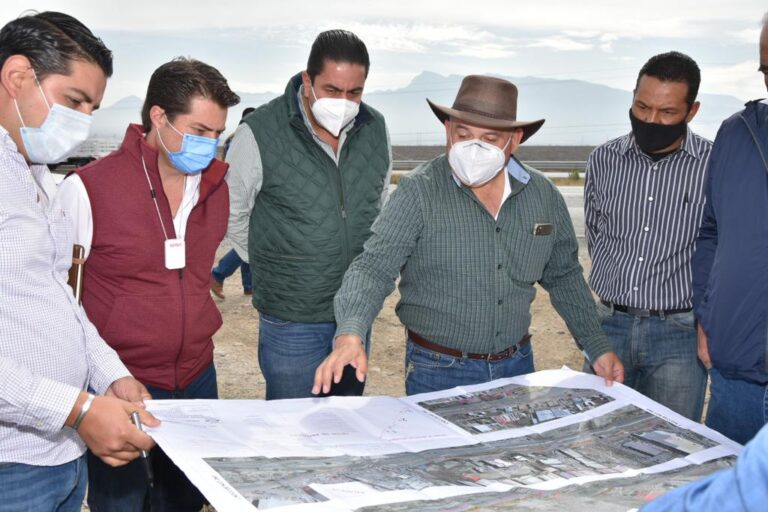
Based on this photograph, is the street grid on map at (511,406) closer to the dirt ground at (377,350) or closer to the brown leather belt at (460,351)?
the brown leather belt at (460,351)

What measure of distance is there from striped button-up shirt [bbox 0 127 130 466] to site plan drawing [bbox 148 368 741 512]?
0.25 meters

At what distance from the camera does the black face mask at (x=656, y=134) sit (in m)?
3.04

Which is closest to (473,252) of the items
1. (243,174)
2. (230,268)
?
(243,174)

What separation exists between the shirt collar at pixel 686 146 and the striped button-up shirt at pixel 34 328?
2.20 metres

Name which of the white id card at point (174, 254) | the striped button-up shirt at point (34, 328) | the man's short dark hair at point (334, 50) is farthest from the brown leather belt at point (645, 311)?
the striped button-up shirt at point (34, 328)

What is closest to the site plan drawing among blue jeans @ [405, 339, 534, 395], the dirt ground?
blue jeans @ [405, 339, 534, 395]

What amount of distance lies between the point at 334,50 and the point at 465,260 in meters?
1.19

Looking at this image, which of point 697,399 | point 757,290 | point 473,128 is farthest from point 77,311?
point 697,399

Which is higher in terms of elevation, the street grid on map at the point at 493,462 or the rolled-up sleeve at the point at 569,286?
the rolled-up sleeve at the point at 569,286

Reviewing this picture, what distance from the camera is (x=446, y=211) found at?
2.53 metres

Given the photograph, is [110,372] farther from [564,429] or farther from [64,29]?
[564,429]

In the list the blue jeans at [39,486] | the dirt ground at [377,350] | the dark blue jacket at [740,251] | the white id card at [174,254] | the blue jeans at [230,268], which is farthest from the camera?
the blue jeans at [230,268]

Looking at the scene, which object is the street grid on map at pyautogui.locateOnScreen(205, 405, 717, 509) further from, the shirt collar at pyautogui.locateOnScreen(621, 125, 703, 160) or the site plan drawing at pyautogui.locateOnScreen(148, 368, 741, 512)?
the shirt collar at pyautogui.locateOnScreen(621, 125, 703, 160)

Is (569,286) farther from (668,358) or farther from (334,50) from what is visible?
(334,50)
